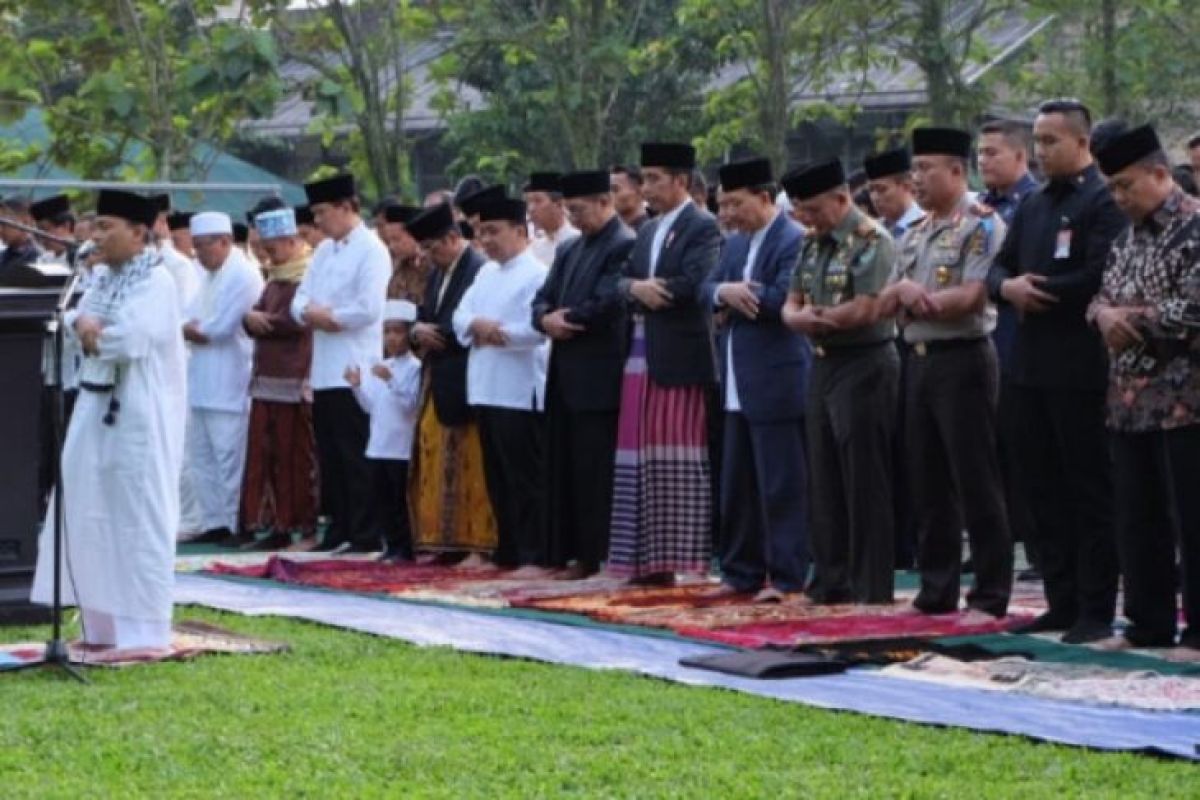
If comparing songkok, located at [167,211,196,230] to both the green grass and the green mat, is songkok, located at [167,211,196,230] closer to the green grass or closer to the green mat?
the green grass

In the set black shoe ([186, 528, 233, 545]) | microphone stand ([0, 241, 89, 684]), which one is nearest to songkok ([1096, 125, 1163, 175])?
microphone stand ([0, 241, 89, 684])

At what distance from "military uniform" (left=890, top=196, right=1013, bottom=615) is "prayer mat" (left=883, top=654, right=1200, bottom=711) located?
1.34 meters

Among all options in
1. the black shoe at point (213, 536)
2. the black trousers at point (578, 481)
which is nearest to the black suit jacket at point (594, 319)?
the black trousers at point (578, 481)

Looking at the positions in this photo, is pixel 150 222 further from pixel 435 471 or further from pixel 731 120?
pixel 731 120

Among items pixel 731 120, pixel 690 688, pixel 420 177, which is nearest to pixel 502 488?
pixel 690 688

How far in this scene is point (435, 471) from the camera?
599 inches

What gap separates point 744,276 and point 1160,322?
3127mm

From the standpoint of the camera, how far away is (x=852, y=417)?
12.2 meters

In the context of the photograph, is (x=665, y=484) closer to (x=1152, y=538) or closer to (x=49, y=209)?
(x=1152, y=538)

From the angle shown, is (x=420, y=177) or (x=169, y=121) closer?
(x=169, y=121)

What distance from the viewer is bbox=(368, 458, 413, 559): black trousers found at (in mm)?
15641

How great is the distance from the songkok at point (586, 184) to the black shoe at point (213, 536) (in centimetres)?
449

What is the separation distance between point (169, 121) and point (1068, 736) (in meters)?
14.8

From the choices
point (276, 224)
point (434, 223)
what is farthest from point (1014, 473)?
point (276, 224)
